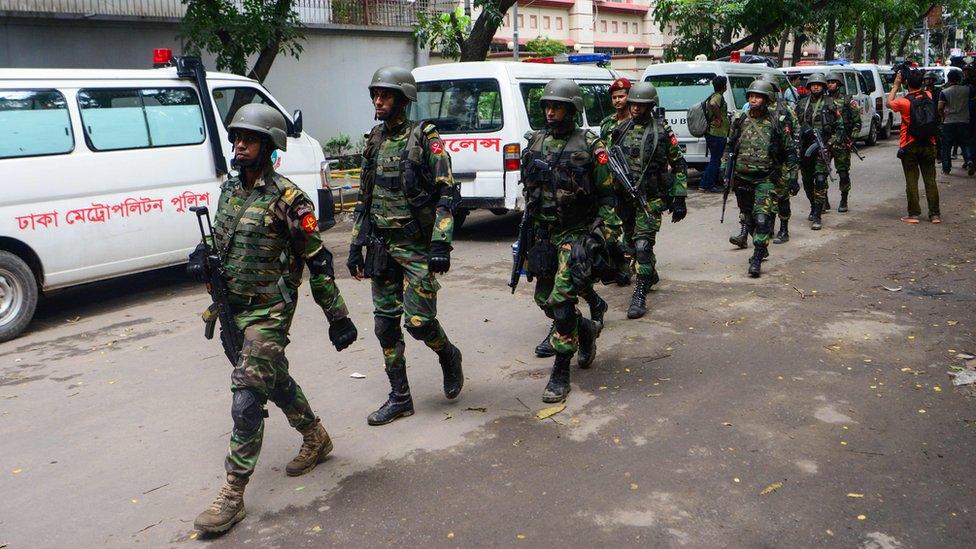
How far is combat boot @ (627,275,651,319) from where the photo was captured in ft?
23.2

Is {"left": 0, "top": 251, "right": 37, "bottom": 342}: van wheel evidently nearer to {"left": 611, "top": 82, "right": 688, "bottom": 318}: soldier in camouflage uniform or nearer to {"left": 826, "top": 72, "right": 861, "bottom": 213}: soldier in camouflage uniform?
{"left": 611, "top": 82, "right": 688, "bottom": 318}: soldier in camouflage uniform

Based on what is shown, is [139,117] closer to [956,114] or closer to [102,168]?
[102,168]

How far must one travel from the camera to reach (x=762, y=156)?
27.8ft

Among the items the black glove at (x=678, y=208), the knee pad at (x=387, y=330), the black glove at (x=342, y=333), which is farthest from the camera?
the black glove at (x=678, y=208)

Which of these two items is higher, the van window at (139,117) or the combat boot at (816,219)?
the van window at (139,117)

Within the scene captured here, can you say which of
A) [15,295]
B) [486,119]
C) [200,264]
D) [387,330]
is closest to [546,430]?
[387,330]

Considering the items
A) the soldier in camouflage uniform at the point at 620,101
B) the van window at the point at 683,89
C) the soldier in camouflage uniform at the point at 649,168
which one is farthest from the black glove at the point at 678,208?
the van window at the point at 683,89

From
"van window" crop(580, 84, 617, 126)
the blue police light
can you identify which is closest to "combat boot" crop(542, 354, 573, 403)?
"van window" crop(580, 84, 617, 126)

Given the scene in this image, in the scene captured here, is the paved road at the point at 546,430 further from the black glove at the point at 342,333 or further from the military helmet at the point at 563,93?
the military helmet at the point at 563,93

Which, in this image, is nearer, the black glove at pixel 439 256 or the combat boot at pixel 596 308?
the black glove at pixel 439 256

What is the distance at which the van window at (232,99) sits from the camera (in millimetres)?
8547

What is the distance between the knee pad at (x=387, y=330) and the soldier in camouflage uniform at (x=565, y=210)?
901 millimetres

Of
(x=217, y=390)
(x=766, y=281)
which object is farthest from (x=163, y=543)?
(x=766, y=281)

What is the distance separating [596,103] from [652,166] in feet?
13.9
